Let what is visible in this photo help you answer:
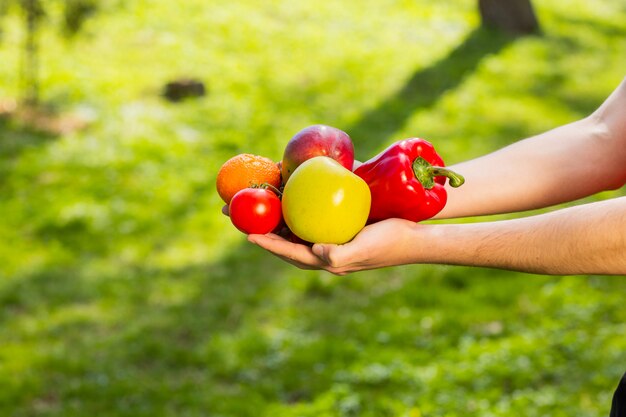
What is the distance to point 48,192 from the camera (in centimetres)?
743

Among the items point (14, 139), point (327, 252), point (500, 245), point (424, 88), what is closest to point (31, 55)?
point (14, 139)

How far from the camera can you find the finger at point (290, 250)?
8.29 ft

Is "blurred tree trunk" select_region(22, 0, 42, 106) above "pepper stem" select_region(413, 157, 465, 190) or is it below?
above

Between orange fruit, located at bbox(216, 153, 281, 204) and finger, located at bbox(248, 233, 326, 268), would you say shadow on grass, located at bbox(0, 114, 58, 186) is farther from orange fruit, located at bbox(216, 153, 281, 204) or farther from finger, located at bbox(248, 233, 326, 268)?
finger, located at bbox(248, 233, 326, 268)

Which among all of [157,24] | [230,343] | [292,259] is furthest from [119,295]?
[157,24]

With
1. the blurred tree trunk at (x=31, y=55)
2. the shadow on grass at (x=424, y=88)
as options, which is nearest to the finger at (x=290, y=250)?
the shadow on grass at (x=424, y=88)

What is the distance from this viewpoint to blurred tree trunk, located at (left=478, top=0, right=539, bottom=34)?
12.7m

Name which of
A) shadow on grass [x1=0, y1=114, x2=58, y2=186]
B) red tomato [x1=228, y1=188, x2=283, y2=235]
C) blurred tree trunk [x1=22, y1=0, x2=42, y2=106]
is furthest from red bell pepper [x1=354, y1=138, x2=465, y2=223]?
blurred tree trunk [x1=22, y1=0, x2=42, y2=106]

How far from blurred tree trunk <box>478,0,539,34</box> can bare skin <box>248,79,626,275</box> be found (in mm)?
10247

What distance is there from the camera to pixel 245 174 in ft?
8.94

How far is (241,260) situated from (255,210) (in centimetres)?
421

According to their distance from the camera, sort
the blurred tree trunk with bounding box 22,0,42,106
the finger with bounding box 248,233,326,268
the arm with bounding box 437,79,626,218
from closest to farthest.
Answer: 1. the finger with bounding box 248,233,326,268
2. the arm with bounding box 437,79,626,218
3. the blurred tree trunk with bounding box 22,0,42,106

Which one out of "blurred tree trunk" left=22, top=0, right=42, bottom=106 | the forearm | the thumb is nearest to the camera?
the forearm

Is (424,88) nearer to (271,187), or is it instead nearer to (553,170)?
(553,170)
